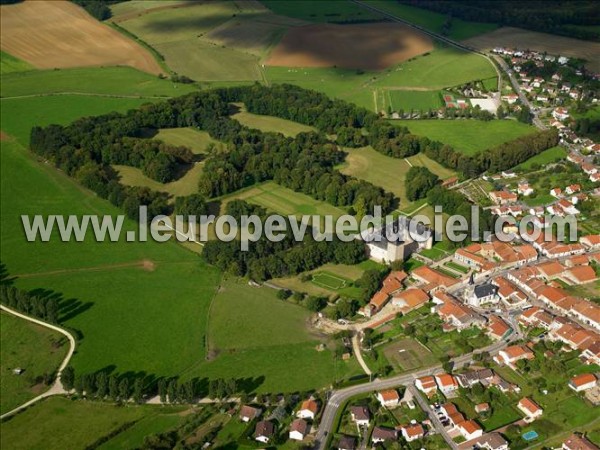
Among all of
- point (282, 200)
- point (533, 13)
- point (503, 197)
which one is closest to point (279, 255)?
point (282, 200)

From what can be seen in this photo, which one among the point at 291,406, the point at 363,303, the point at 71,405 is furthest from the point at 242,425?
the point at 363,303

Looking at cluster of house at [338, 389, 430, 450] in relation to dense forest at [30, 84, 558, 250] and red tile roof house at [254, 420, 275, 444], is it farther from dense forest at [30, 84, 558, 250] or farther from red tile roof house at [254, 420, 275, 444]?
dense forest at [30, 84, 558, 250]

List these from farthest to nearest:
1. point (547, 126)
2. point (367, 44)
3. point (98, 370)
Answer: point (367, 44)
point (547, 126)
point (98, 370)

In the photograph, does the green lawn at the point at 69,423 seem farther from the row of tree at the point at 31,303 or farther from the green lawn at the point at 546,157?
the green lawn at the point at 546,157

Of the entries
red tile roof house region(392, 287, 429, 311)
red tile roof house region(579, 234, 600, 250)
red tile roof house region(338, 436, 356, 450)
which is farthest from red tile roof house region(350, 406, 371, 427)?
red tile roof house region(579, 234, 600, 250)

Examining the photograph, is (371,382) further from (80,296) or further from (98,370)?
(80,296)

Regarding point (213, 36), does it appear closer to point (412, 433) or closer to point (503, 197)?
point (503, 197)
